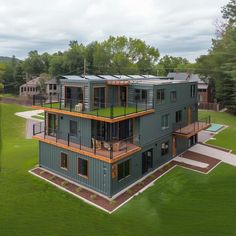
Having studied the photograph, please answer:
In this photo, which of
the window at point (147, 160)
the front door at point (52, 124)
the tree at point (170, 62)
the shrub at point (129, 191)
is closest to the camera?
the shrub at point (129, 191)

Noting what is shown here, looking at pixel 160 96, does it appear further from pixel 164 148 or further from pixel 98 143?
pixel 98 143

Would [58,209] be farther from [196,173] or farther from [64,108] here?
[196,173]

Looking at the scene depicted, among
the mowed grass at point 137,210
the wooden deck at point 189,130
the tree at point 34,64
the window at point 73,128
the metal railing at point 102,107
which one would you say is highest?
the tree at point 34,64

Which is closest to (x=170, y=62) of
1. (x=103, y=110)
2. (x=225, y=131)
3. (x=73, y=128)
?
(x=225, y=131)

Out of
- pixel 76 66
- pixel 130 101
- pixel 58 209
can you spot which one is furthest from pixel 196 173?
pixel 76 66

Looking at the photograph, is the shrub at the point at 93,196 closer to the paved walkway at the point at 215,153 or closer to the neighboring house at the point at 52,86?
the paved walkway at the point at 215,153

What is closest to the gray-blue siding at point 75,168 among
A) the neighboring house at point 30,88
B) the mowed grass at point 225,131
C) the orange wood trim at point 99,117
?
the orange wood trim at point 99,117
